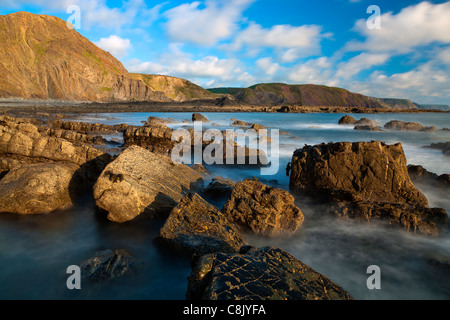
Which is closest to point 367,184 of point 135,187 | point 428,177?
point 428,177

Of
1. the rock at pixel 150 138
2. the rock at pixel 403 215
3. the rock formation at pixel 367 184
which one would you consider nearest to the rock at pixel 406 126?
the rock formation at pixel 367 184

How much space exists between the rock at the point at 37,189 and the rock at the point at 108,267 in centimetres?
321

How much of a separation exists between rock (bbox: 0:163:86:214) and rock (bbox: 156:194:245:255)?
11.7 feet

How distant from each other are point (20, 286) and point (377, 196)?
8866 millimetres

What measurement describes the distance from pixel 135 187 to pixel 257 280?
4.36 meters

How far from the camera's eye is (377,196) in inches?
284

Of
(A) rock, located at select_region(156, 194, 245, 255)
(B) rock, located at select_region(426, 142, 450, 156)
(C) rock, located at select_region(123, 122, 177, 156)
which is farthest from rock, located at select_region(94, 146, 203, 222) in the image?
(B) rock, located at select_region(426, 142, 450, 156)

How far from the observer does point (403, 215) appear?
6.16 meters

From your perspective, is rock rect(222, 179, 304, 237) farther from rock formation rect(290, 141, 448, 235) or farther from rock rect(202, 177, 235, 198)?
rock rect(202, 177, 235, 198)

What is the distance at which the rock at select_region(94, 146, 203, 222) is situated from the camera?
20.1 feet

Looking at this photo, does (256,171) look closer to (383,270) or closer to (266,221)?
(266,221)

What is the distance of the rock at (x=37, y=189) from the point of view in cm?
645

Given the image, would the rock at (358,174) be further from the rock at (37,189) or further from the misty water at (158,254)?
the rock at (37,189)
